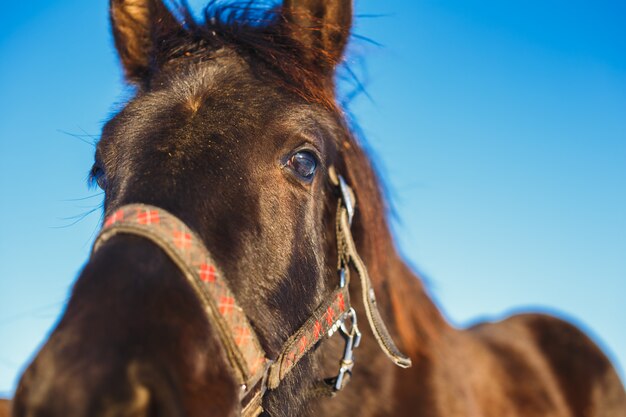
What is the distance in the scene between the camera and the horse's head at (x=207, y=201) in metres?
1.45

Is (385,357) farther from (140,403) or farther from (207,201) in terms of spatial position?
(140,403)

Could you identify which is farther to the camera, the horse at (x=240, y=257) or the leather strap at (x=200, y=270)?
the leather strap at (x=200, y=270)

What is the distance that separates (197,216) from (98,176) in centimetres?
102

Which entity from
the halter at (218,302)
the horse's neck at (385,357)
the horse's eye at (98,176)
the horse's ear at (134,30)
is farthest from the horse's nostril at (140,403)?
the horse's ear at (134,30)

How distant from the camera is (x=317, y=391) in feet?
9.04

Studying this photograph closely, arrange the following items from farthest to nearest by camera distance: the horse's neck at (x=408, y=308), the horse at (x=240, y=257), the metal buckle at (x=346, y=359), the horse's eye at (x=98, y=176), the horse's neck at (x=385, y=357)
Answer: the horse's neck at (x=408, y=308), the horse's neck at (x=385, y=357), the metal buckle at (x=346, y=359), the horse's eye at (x=98, y=176), the horse at (x=240, y=257)

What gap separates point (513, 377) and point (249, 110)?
3.25 metres

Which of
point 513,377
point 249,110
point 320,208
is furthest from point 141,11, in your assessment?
point 513,377

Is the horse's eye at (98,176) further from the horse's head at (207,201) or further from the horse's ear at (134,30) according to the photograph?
the horse's ear at (134,30)

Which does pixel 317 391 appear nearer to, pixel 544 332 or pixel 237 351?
pixel 237 351

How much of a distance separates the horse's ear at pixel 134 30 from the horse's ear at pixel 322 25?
76cm

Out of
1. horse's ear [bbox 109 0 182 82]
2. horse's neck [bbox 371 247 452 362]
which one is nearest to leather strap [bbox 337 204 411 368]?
horse's neck [bbox 371 247 452 362]

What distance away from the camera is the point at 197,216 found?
194cm

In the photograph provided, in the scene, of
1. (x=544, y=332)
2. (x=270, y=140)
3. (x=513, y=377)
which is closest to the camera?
(x=270, y=140)
